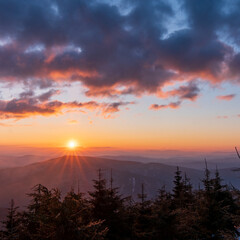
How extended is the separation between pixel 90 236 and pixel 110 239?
8323 mm

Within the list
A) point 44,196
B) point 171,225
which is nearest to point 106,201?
point 171,225

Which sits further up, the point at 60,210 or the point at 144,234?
the point at 60,210

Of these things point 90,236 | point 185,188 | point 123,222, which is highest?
point 90,236

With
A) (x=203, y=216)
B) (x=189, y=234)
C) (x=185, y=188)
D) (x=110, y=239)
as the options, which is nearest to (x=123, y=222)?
(x=110, y=239)

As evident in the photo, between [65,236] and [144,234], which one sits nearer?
[65,236]

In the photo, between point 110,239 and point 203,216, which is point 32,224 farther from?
point 203,216

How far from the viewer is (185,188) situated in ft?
115

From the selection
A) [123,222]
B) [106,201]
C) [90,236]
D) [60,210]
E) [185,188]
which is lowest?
[185,188]

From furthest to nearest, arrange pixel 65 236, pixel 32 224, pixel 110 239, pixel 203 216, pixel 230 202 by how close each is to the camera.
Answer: pixel 230 202
pixel 203 216
pixel 110 239
pixel 32 224
pixel 65 236

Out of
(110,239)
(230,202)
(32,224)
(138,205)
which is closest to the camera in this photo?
(32,224)

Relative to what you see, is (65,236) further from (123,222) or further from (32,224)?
(123,222)

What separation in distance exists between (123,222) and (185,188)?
2237cm

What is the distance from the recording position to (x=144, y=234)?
15.1m

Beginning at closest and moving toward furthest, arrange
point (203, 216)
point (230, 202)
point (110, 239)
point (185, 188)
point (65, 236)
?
point (65, 236)
point (110, 239)
point (203, 216)
point (230, 202)
point (185, 188)
